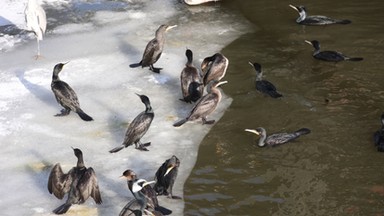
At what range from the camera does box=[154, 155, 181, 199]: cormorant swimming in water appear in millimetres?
9219

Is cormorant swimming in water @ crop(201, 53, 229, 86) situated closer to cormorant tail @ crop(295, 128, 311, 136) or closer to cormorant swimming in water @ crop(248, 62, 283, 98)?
cormorant swimming in water @ crop(248, 62, 283, 98)

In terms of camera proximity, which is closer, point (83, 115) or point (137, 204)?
point (137, 204)

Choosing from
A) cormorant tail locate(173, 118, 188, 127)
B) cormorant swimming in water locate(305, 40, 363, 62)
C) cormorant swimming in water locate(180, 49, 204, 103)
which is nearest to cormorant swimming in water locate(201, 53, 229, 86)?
cormorant swimming in water locate(180, 49, 204, 103)

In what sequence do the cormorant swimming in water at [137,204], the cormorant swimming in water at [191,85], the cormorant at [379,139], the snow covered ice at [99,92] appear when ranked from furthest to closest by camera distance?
the cormorant swimming in water at [191,85] → the cormorant at [379,139] → the snow covered ice at [99,92] → the cormorant swimming in water at [137,204]

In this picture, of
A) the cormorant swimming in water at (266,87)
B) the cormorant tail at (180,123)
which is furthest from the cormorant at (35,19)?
the cormorant swimming in water at (266,87)

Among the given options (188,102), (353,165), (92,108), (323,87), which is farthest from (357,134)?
(92,108)

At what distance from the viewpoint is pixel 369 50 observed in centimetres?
1385

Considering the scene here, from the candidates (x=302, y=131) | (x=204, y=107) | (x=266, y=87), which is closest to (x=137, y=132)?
(x=204, y=107)

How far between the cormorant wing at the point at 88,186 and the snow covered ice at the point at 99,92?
0.62ft

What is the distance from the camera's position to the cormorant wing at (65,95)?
11.4 m

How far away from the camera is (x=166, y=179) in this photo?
30.3 ft

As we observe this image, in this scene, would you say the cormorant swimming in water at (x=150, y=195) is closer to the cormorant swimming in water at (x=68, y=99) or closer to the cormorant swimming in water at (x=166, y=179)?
the cormorant swimming in water at (x=166, y=179)

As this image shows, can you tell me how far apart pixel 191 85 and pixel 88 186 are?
363 centimetres

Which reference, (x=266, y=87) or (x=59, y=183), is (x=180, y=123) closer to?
(x=266, y=87)
